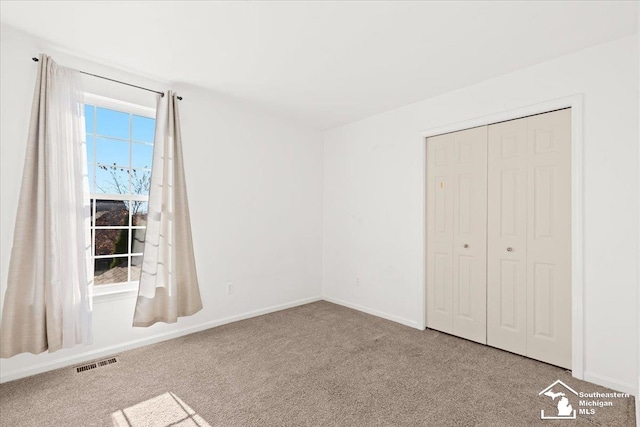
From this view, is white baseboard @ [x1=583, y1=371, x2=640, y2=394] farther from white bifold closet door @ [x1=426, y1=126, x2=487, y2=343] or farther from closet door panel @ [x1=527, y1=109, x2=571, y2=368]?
white bifold closet door @ [x1=426, y1=126, x2=487, y2=343]

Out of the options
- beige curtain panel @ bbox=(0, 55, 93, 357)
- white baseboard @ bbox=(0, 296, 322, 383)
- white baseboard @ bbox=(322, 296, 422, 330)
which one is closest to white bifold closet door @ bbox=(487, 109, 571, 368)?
white baseboard @ bbox=(322, 296, 422, 330)

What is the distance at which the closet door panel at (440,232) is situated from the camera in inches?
130

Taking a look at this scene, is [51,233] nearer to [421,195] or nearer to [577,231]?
[421,195]

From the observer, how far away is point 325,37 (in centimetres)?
232

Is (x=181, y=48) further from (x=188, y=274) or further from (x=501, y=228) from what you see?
(x=501, y=228)

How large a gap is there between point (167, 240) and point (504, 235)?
3195mm

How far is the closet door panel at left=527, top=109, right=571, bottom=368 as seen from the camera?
2533 mm

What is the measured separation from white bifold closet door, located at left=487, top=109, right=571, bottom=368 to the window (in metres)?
3.45

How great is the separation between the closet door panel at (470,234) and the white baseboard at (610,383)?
801 mm

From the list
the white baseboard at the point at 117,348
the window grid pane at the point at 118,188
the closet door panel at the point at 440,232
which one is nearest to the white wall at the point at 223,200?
the white baseboard at the point at 117,348

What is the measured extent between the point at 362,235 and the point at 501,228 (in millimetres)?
1695

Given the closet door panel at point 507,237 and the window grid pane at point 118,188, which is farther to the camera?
the window grid pane at point 118,188

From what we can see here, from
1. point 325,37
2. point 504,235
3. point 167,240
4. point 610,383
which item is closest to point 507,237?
point 504,235

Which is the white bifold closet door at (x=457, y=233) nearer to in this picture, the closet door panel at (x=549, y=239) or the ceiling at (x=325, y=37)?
the closet door panel at (x=549, y=239)
